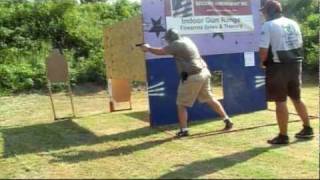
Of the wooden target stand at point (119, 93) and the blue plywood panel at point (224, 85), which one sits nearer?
the blue plywood panel at point (224, 85)

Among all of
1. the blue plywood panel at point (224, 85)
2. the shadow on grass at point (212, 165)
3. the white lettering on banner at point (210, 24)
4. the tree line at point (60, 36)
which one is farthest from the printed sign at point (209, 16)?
the tree line at point (60, 36)

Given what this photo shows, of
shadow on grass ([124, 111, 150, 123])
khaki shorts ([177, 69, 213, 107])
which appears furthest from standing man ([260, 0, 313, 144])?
shadow on grass ([124, 111, 150, 123])

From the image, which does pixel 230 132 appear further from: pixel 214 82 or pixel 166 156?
pixel 214 82

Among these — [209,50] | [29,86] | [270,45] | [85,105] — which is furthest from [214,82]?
[270,45]

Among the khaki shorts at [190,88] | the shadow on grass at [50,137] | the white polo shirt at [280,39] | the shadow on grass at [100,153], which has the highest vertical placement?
the white polo shirt at [280,39]

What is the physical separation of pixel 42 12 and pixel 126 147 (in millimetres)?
16034

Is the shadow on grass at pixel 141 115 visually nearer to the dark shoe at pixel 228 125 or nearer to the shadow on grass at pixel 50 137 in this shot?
the shadow on grass at pixel 50 137

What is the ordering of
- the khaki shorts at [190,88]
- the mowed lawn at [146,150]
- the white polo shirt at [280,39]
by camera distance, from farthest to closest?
the khaki shorts at [190,88] → the white polo shirt at [280,39] → the mowed lawn at [146,150]

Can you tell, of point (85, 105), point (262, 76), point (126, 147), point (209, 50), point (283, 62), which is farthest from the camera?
point (85, 105)

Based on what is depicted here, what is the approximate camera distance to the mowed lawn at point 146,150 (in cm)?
612

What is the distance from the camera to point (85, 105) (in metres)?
14.6

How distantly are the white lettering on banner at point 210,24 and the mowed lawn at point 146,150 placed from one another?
62.9 inches

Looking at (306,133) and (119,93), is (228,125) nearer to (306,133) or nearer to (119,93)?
(306,133)

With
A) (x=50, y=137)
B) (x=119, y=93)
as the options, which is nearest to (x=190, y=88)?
(x=50, y=137)
